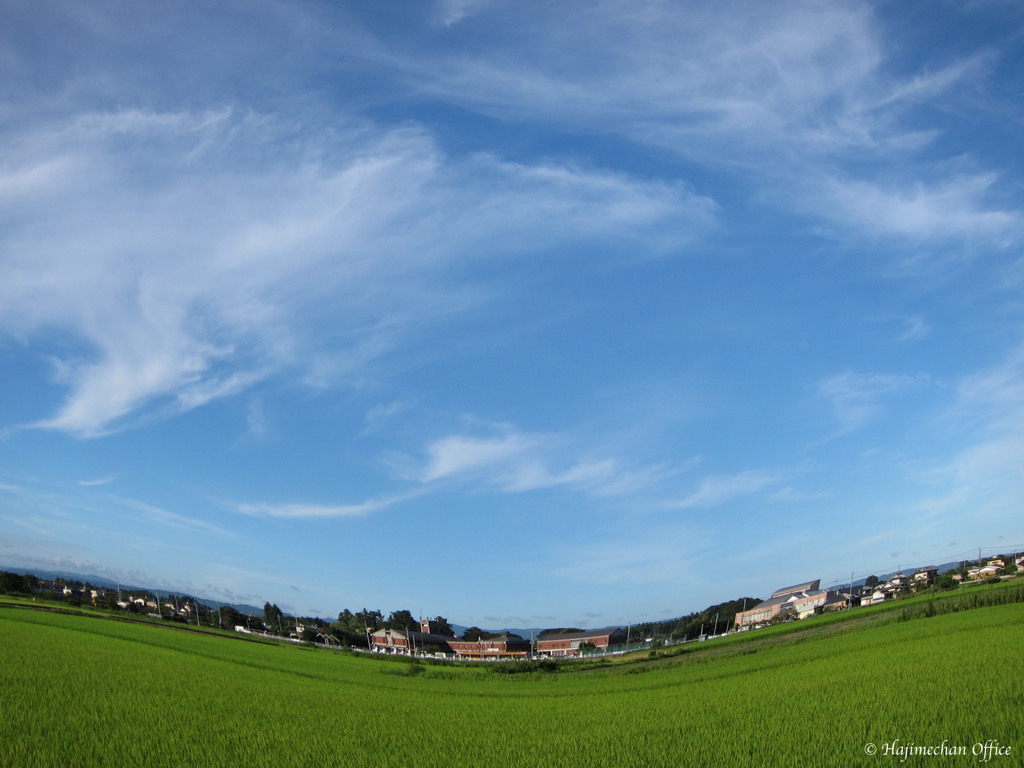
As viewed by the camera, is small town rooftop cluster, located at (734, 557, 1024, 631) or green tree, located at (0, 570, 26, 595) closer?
green tree, located at (0, 570, 26, 595)

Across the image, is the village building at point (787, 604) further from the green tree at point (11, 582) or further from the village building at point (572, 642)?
the green tree at point (11, 582)

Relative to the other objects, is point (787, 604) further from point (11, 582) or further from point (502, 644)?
point (11, 582)

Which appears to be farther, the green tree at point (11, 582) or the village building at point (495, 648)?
the village building at point (495, 648)

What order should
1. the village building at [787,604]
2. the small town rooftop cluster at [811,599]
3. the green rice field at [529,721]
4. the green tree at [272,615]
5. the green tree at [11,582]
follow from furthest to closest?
the green tree at [272,615] < the village building at [787,604] < the small town rooftop cluster at [811,599] < the green tree at [11,582] < the green rice field at [529,721]

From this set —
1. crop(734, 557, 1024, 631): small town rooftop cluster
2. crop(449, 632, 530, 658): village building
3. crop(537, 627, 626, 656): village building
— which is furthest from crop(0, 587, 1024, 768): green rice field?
crop(734, 557, 1024, 631): small town rooftop cluster

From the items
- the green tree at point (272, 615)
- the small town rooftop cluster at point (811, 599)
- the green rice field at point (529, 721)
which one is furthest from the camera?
the green tree at point (272, 615)

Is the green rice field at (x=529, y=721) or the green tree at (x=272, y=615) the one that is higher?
the green rice field at (x=529, y=721)

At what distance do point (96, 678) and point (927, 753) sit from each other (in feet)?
58.5

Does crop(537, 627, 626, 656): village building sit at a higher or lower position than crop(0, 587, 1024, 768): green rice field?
lower

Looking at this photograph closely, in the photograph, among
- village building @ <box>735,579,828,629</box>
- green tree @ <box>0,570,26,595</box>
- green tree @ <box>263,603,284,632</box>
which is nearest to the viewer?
green tree @ <box>0,570,26,595</box>

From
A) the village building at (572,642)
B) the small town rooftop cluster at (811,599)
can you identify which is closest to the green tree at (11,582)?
the village building at (572,642)

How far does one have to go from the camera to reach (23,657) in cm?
1758

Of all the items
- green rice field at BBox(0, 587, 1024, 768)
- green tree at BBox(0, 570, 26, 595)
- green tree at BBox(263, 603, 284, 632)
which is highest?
green rice field at BBox(0, 587, 1024, 768)

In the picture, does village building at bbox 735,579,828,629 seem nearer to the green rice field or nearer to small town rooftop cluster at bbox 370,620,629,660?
small town rooftop cluster at bbox 370,620,629,660
